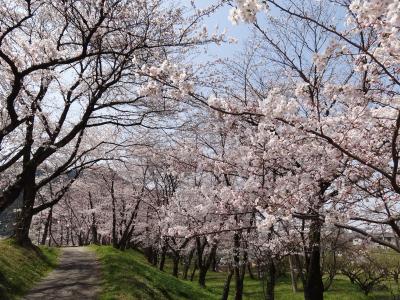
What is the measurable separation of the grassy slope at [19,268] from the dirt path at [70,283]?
318 mm

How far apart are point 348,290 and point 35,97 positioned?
3028cm

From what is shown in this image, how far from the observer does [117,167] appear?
36656 mm

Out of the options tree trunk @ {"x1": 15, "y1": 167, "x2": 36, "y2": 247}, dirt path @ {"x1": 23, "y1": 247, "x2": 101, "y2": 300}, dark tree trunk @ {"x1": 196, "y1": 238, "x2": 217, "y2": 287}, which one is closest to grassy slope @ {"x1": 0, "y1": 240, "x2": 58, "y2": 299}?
dirt path @ {"x1": 23, "y1": 247, "x2": 101, "y2": 300}

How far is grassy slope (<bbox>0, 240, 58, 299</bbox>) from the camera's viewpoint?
11.9 metres

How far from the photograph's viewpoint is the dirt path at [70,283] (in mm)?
12492

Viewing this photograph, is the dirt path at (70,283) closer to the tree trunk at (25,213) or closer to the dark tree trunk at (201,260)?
the tree trunk at (25,213)

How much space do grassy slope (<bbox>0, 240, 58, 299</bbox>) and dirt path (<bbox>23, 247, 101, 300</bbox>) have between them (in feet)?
1.04

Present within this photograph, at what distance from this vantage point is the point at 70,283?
1454cm

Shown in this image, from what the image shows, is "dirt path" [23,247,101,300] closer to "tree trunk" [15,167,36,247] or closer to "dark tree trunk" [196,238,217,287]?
"tree trunk" [15,167,36,247]

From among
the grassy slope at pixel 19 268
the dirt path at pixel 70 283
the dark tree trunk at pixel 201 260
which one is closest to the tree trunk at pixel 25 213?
the grassy slope at pixel 19 268

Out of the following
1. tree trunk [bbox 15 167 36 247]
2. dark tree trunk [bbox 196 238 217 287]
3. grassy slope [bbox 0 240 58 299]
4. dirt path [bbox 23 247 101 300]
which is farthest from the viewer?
dark tree trunk [bbox 196 238 217 287]

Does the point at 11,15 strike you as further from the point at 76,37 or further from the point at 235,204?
the point at 235,204

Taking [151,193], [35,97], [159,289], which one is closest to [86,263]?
[159,289]

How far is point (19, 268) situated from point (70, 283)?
6.18 ft
